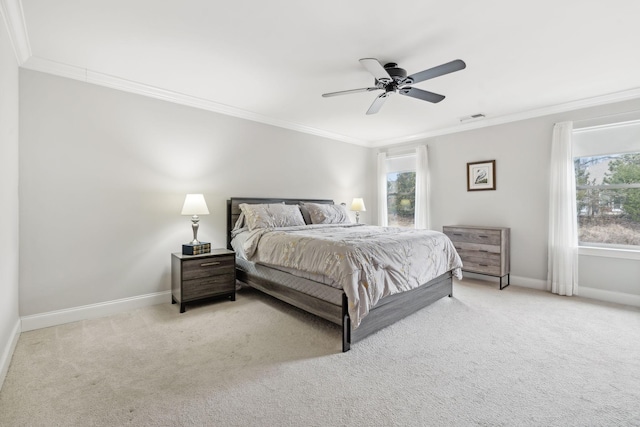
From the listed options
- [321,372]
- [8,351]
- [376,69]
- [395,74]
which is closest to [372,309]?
[321,372]

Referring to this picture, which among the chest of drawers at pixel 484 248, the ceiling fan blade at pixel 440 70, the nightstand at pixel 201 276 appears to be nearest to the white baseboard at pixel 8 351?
the nightstand at pixel 201 276

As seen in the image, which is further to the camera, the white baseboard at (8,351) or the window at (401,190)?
the window at (401,190)

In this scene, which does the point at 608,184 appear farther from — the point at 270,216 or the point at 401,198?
the point at 270,216

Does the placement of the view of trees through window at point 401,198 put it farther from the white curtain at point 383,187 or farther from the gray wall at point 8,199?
the gray wall at point 8,199

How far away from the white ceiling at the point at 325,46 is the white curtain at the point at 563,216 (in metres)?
0.54

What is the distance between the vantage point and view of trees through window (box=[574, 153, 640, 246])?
3.62 meters

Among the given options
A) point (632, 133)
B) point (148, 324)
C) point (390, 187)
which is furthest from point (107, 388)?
point (632, 133)

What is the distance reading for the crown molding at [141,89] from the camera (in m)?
2.83

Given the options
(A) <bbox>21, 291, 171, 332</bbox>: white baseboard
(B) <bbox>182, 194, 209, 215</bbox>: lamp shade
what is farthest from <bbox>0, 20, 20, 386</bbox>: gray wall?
(B) <bbox>182, 194, 209, 215</bbox>: lamp shade

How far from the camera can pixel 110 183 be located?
3217 millimetres

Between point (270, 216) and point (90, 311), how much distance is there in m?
2.20

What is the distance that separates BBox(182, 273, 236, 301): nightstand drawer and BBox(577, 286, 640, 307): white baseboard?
4570mm

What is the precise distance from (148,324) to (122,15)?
271 cm

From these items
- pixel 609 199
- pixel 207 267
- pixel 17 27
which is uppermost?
pixel 17 27
